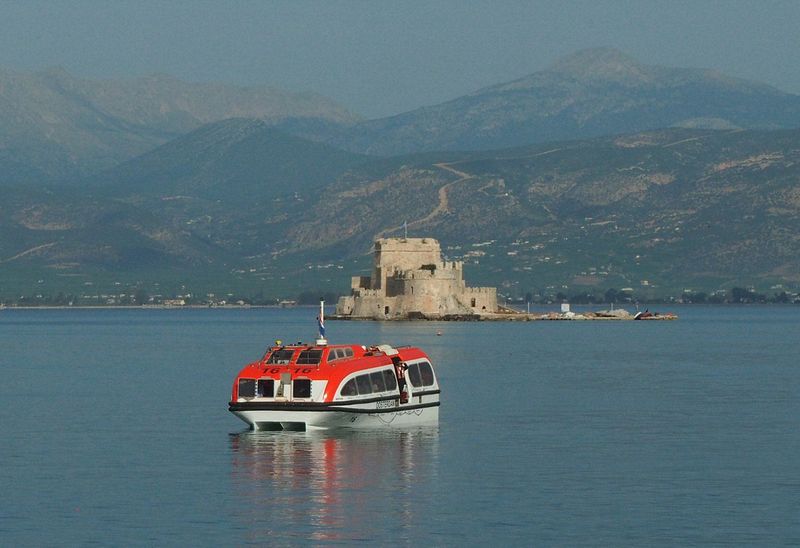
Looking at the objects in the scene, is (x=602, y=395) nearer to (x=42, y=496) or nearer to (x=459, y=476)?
(x=459, y=476)

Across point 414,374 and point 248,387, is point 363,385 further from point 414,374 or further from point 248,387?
point 248,387

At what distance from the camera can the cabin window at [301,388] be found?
66.9 meters

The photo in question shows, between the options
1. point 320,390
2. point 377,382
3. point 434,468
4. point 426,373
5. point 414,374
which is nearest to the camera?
point 434,468

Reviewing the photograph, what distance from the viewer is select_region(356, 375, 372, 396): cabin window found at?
6788 centimetres

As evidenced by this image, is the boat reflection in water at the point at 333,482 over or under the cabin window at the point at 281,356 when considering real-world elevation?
under

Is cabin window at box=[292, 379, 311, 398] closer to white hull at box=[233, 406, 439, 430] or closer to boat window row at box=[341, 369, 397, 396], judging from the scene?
white hull at box=[233, 406, 439, 430]

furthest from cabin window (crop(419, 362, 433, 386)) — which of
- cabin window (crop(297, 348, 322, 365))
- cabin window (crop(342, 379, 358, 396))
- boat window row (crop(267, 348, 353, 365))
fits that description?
cabin window (crop(297, 348, 322, 365))

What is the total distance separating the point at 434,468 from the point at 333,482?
4.86m

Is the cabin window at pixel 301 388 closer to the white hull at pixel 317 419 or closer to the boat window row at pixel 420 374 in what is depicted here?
the white hull at pixel 317 419

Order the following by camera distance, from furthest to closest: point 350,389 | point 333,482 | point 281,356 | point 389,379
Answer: point 389,379 < point 281,356 < point 350,389 < point 333,482

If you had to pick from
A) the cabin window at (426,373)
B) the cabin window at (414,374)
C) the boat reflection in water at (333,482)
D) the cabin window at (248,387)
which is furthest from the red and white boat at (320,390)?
the cabin window at (426,373)

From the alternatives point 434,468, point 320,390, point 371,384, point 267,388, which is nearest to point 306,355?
point 320,390

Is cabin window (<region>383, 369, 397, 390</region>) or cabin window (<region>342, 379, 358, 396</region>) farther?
cabin window (<region>383, 369, 397, 390</region>)

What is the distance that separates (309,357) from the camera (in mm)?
68125
